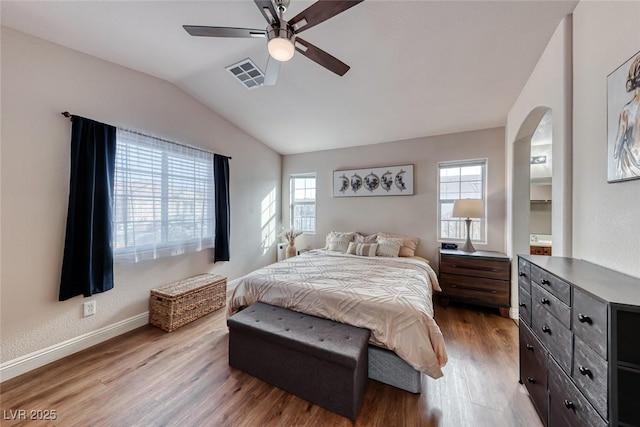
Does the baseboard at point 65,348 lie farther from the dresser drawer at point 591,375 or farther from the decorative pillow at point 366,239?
the dresser drawer at point 591,375

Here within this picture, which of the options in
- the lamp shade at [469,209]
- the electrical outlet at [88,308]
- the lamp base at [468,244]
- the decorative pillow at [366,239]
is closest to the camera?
the electrical outlet at [88,308]

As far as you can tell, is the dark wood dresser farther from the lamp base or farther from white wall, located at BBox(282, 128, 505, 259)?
white wall, located at BBox(282, 128, 505, 259)

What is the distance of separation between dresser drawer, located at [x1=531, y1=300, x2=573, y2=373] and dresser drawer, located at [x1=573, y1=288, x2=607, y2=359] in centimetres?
11

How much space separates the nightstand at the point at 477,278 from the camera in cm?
280

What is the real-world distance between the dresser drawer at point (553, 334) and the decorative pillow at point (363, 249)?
1974mm

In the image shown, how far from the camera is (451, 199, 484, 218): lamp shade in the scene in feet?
9.77

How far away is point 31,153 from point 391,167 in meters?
4.05

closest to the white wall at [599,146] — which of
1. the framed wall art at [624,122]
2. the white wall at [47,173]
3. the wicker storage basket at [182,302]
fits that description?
the framed wall art at [624,122]

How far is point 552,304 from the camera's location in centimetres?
122

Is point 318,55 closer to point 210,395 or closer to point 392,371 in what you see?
point 392,371

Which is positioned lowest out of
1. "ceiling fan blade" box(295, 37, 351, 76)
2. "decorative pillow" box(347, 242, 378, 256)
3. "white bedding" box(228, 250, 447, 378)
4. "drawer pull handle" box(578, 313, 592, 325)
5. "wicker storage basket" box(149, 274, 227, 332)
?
"wicker storage basket" box(149, 274, 227, 332)

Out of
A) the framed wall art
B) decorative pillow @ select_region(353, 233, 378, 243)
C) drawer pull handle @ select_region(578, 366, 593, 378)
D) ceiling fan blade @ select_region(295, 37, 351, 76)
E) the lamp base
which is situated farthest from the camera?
decorative pillow @ select_region(353, 233, 378, 243)

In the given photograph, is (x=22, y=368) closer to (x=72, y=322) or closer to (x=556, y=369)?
(x=72, y=322)

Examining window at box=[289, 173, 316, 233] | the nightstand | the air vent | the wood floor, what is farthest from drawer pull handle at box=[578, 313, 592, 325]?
window at box=[289, 173, 316, 233]
